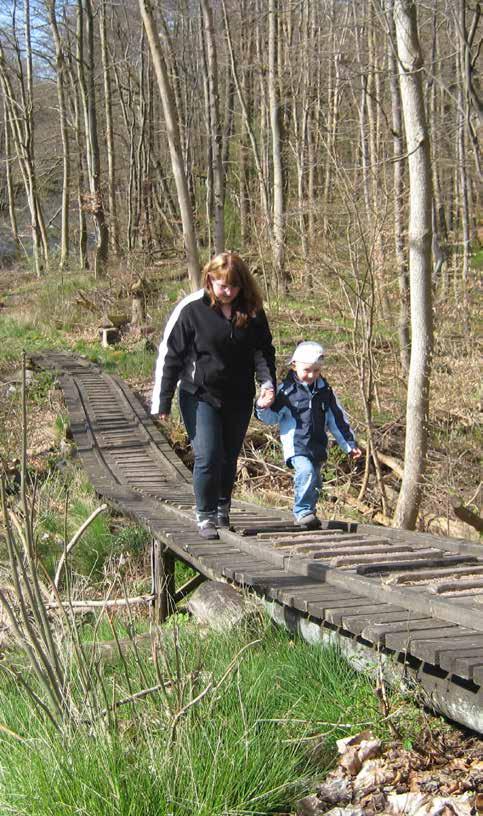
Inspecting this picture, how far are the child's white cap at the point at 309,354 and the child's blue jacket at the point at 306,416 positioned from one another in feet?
0.71

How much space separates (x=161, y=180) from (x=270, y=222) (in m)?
20.2

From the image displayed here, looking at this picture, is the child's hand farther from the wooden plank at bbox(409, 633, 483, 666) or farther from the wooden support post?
the wooden plank at bbox(409, 633, 483, 666)

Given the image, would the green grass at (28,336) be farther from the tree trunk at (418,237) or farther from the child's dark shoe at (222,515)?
the child's dark shoe at (222,515)

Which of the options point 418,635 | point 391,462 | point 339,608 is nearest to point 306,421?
point 339,608

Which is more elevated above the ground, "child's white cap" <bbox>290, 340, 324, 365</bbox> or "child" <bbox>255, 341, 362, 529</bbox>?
"child's white cap" <bbox>290, 340, 324, 365</bbox>

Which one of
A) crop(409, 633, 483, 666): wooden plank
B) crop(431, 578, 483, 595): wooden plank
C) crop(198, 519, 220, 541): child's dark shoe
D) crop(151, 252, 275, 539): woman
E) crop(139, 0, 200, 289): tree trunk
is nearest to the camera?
crop(409, 633, 483, 666): wooden plank

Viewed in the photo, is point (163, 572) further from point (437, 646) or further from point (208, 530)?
point (437, 646)

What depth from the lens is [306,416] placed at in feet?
20.3

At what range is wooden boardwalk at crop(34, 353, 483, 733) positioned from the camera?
340 cm

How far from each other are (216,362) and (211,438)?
19.8 inches

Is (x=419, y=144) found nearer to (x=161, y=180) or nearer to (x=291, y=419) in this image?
(x=291, y=419)

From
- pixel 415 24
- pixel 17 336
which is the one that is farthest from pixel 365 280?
pixel 17 336

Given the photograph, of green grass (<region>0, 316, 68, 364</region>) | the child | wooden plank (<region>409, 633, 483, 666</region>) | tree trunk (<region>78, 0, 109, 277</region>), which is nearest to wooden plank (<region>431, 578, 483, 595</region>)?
wooden plank (<region>409, 633, 483, 666</region>)

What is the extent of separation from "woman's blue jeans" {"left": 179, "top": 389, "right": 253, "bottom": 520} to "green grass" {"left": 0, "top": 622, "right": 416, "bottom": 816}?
6.74ft
